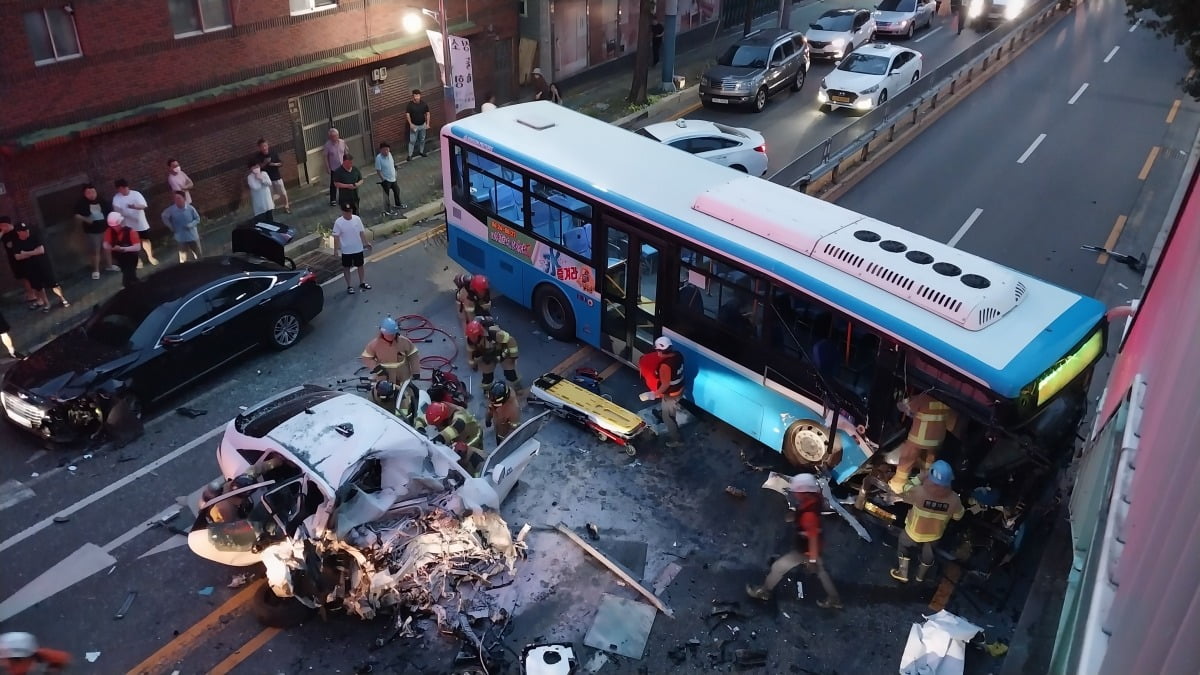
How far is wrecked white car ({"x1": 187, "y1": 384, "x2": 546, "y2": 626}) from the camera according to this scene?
27.5 feet

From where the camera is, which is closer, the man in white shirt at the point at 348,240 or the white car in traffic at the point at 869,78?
the man in white shirt at the point at 348,240

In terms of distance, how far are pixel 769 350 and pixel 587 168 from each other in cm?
371

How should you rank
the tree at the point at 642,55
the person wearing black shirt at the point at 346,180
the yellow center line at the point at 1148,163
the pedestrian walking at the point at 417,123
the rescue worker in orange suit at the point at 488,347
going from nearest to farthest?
1. the rescue worker in orange suit at the point at 488,347
2. the person wearing black shirt at the point at 346,180
3. the yellow center line at the point at 1148,163
4. the pedestrian walking at the point at 417,123
5. the tree at the point at 642,55

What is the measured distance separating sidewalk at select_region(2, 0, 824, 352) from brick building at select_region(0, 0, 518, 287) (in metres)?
0.49

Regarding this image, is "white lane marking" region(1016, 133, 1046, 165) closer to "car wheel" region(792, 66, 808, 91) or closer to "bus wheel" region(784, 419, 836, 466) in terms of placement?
"car wheel" region(792, 66, 808, 91)

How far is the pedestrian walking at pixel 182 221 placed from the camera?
576 inches

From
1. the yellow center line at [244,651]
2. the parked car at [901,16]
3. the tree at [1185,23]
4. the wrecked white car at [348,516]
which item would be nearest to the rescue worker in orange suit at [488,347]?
the wrecked white car at [348,516]

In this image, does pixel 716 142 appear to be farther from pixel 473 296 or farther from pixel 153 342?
pixel 153 342

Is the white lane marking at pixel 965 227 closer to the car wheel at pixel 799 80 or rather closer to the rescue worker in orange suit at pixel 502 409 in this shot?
the car wheel at pixel 799 80

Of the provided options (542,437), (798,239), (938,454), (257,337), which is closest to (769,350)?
(798,239)

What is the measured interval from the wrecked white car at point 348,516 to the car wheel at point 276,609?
13mm

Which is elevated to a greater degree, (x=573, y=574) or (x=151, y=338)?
(x=151, y=338)

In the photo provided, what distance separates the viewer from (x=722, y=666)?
8500 millimetres

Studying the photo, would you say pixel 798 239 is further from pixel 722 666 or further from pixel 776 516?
pixel 722 666
